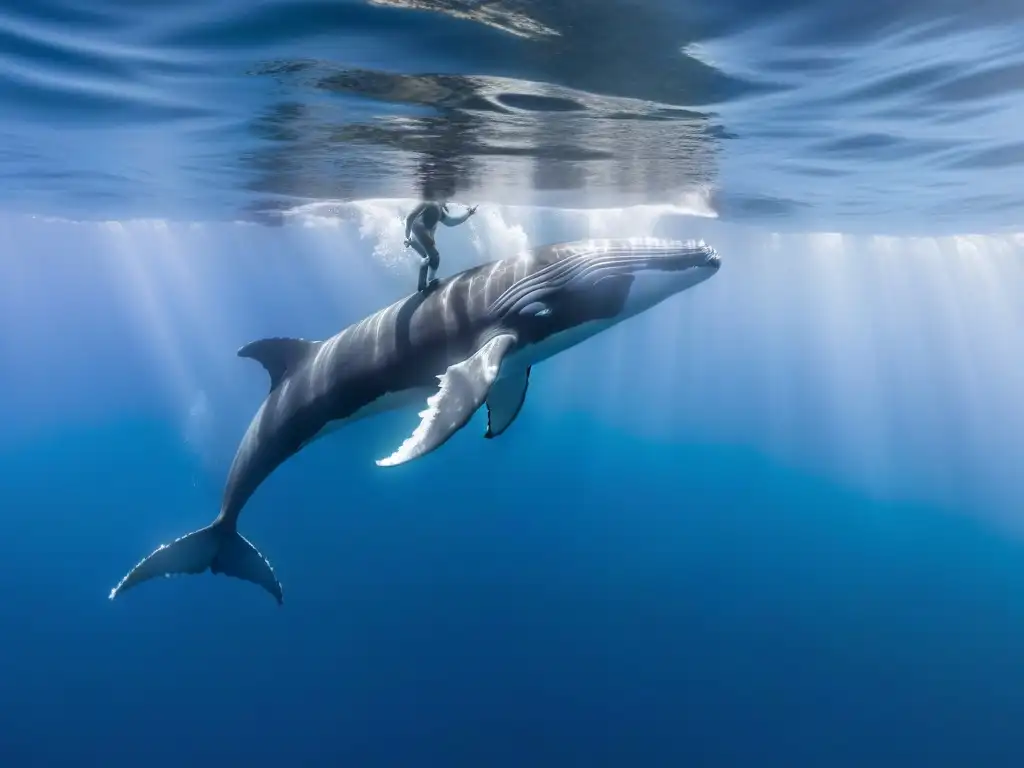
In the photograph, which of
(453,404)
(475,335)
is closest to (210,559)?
(475,335)

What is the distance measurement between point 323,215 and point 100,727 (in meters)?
21.9

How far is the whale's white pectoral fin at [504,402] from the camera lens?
27.4ft

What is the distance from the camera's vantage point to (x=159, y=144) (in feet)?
56.7

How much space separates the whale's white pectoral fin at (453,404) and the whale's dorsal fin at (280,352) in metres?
3.21

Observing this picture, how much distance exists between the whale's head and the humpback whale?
10mm

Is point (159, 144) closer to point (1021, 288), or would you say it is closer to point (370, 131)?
point (370, 131)

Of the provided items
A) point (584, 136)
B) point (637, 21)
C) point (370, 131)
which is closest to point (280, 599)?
point (637, 21)

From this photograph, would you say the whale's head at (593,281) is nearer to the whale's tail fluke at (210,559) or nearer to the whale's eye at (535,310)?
the whale's eye at (535,310)

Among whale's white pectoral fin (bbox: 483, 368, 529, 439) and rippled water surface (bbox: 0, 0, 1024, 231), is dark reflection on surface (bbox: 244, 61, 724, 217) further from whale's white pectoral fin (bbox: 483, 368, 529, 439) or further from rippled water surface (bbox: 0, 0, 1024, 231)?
whale's white pectoral fin (bbox: 483, 368, 529, 439)

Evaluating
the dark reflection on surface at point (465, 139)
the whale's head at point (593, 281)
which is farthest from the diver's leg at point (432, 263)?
the dark reflection on surface at point (465, 139)

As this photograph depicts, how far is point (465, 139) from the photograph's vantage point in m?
15.7

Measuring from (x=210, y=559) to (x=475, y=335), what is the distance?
226 inches

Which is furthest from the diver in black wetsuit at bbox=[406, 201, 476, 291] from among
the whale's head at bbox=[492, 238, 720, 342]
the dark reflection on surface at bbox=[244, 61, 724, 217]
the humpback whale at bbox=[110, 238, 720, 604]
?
the dark reflection on surface at bbox=[244, 61, 724, 217]

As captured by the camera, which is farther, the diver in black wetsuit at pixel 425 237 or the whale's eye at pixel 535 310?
the diver in black wetsuit at pixel 425 237
